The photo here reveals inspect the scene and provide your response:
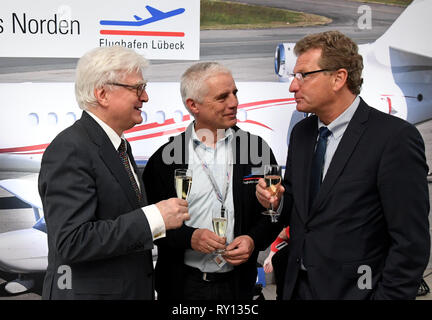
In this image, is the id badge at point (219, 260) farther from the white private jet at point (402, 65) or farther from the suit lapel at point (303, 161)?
the white private jet at point (402, 65)

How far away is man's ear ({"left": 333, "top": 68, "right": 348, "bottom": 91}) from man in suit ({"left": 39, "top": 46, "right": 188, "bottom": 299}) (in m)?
0.77

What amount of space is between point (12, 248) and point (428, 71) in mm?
3331

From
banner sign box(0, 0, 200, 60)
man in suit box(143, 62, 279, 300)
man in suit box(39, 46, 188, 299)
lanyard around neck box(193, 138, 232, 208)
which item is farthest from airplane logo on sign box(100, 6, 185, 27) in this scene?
man in suit box(39, 46, 188, 299)

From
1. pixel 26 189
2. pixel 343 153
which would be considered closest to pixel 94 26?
pixel 26 189

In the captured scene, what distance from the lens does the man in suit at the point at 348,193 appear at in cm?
170

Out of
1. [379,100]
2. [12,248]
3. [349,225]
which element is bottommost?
[12,248]

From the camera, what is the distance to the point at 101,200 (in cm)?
170

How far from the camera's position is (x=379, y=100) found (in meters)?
3.59

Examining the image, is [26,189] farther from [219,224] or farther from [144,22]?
[219,224]

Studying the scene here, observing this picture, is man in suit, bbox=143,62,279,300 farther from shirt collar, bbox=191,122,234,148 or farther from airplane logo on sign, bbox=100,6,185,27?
airplane logo on sign, bbox=100,6,185,27

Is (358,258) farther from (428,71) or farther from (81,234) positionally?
(428,71)

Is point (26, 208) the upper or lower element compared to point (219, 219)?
lower

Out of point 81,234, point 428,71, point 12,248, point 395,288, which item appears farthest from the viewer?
point 428,71
